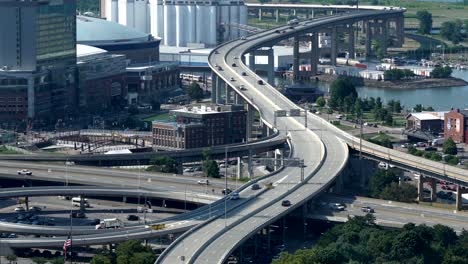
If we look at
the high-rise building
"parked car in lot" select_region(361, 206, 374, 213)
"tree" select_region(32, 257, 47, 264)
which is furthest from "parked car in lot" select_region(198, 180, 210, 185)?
the high-rise building

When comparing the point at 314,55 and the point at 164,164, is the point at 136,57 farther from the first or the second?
the point at 164,164

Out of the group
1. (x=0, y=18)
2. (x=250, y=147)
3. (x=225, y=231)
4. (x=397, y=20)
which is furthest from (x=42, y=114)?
(x=397, y=20)

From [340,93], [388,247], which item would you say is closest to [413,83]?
[340,93]

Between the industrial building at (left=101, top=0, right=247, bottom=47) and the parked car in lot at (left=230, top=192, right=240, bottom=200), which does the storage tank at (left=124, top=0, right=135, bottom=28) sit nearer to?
the industrial building at (left=101, top=0, right=247, bottom=47)

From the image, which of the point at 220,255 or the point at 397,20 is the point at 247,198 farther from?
the point at 397,20

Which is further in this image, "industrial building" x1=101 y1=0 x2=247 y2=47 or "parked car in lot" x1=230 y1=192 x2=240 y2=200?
"industrial building" x1=101 y1=0 x2=247 y2=47

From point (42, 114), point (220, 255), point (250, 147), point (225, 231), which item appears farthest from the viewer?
point (42, 114)
